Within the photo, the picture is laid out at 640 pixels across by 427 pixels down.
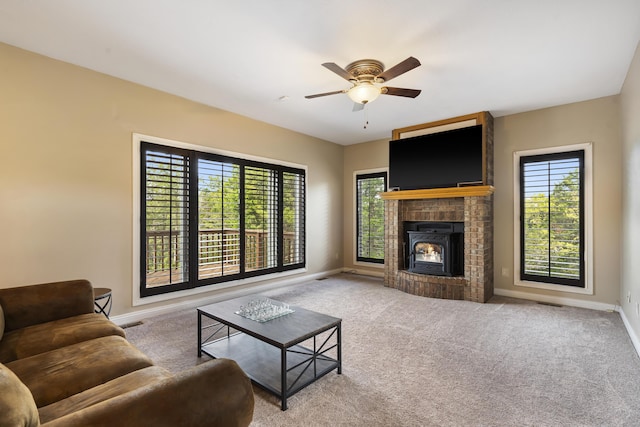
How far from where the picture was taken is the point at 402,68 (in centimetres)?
276

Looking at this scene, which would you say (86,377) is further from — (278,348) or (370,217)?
(370,217)

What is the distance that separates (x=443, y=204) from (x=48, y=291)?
4.98m

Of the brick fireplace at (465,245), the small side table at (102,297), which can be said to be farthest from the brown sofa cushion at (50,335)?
the brick fireplace at (465,245)

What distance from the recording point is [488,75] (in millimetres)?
3500

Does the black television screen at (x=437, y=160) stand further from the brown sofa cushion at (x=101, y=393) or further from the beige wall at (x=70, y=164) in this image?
the brown sofa cushion at (x=101, y=393)

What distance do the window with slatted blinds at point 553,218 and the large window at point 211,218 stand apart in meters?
3.65

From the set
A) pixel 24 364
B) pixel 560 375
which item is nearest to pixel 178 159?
pixel 24 364

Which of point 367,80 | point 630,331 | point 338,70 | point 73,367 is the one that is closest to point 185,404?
point 73,367

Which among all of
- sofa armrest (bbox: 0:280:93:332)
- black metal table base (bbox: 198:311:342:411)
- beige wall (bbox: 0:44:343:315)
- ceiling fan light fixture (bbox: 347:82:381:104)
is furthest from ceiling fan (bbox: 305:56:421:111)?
sofa armrest (bbox: 0:280:93:332)

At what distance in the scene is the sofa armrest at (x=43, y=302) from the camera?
2.21 metres

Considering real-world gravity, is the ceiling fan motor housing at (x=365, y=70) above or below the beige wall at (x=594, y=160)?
above

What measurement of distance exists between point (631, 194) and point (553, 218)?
3.83ft

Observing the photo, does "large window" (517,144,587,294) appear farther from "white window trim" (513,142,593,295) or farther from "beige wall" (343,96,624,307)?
"beige wall" (343,96,624,307)

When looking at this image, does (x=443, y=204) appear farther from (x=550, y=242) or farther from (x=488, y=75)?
(x=488, y=75)
